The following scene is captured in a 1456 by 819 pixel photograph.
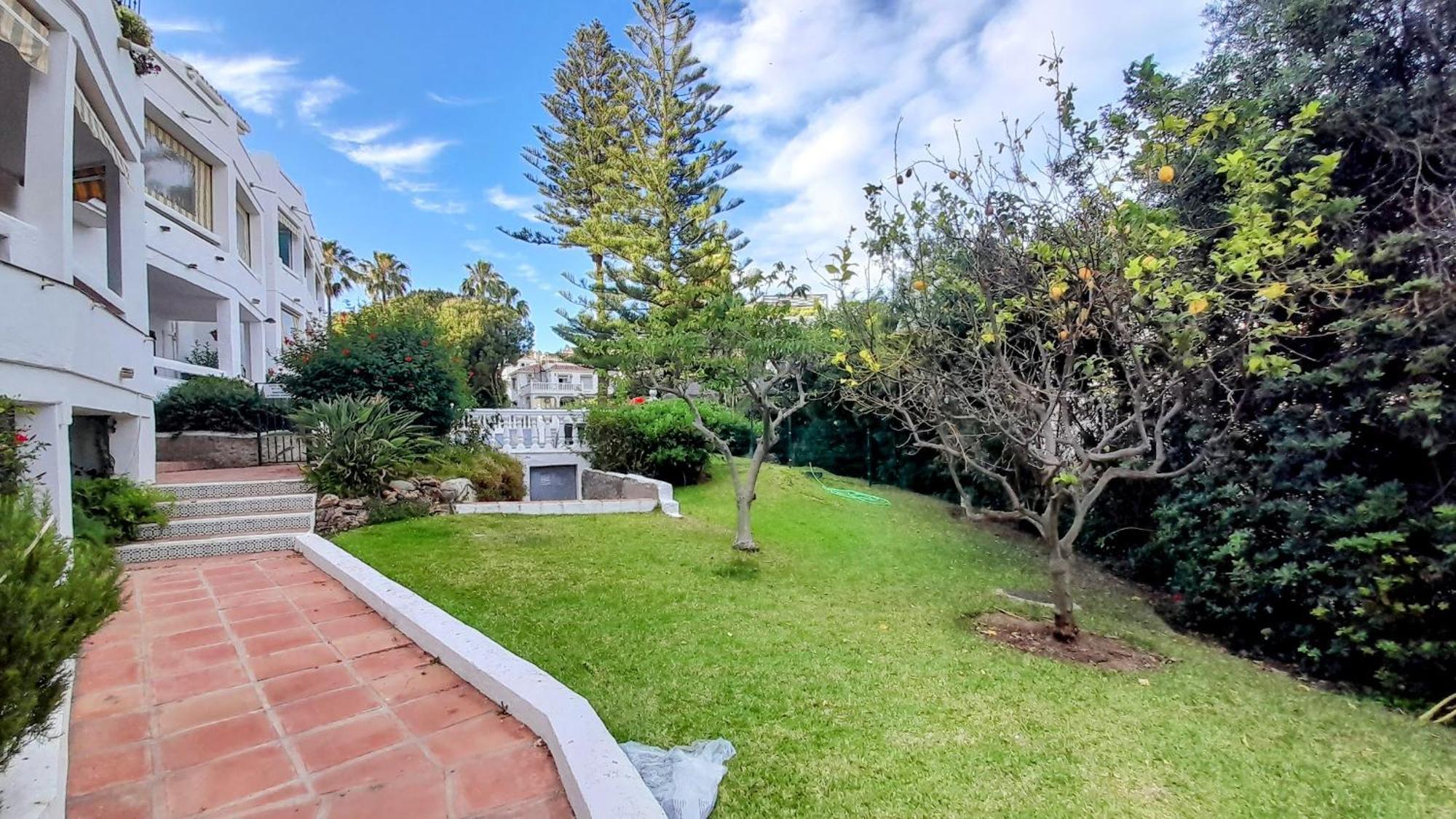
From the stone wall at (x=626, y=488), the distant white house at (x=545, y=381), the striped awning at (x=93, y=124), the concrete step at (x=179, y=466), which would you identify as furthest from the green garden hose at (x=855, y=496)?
the distant white house at (x=545, y=381)

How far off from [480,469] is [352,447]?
1870 mm

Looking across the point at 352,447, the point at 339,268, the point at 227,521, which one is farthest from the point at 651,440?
the point at 339,268

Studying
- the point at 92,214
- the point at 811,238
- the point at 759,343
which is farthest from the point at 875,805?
the point at 92,214

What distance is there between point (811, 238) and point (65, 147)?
19.6 ft

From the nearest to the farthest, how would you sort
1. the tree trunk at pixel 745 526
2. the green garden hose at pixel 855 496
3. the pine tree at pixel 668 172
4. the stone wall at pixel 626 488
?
the tree trunk at pixel 745 526
the stone wall at pixel 626 488
the green garden hose at pixel 855 496
the pine tree at pixel 668 172

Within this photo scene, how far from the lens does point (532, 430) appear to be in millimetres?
10828

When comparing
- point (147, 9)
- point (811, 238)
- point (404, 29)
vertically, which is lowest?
point (811, 238)

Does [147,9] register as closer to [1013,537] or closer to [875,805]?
[875,805]

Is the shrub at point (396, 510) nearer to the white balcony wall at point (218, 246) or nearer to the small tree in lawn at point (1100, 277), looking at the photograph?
the small tree in lawn at point (1100, 277)

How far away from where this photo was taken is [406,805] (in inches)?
80.5

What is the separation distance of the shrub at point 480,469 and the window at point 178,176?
6814mm

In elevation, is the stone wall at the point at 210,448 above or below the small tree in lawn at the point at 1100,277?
below

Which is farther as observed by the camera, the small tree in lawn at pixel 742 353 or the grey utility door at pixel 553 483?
the grey utility door at pixel 553 483

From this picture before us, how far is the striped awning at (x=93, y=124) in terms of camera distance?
15.8 ft
